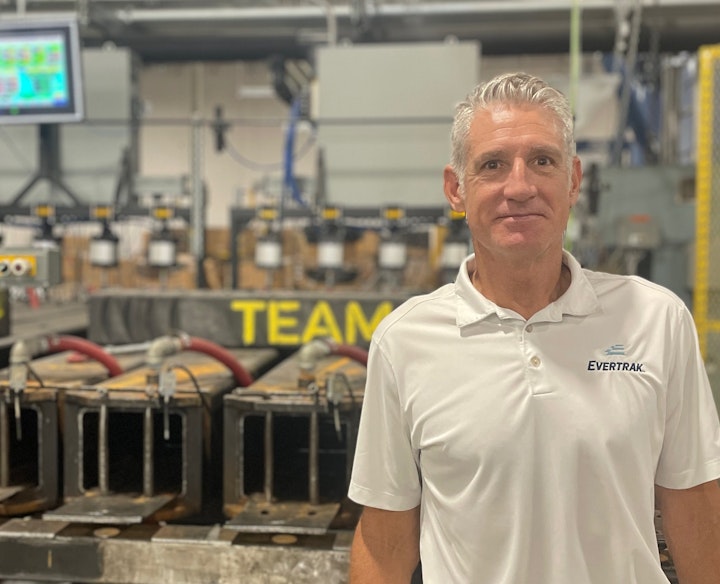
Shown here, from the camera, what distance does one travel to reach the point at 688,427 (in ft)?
3.30

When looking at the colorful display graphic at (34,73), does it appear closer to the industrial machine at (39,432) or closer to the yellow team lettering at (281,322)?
the yellow team lettering at (281,322)

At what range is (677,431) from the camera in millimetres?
1010

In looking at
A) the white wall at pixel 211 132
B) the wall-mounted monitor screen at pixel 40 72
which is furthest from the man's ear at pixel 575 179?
the white wall at pixel 211 132

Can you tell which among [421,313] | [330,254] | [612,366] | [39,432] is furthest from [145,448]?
[330,254]

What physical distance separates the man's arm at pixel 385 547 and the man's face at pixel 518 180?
44 cm

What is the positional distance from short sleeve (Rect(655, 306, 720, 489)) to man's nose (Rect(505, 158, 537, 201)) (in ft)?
0.98

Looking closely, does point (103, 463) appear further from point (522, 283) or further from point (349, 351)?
point (522, 283)

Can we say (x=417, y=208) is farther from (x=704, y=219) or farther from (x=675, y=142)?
(x=675, y=142)

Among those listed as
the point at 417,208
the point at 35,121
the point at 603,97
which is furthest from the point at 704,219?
the point at 35,121

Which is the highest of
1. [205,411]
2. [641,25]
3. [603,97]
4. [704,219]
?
[641,25]

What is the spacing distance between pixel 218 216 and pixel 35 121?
639 cm

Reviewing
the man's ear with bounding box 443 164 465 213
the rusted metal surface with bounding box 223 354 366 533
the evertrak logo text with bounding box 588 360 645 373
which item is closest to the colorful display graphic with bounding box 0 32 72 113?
the rusted metal surface with bounding box 223 354 366 533

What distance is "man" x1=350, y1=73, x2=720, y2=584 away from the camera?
98cm

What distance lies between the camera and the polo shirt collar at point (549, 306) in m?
1.04
